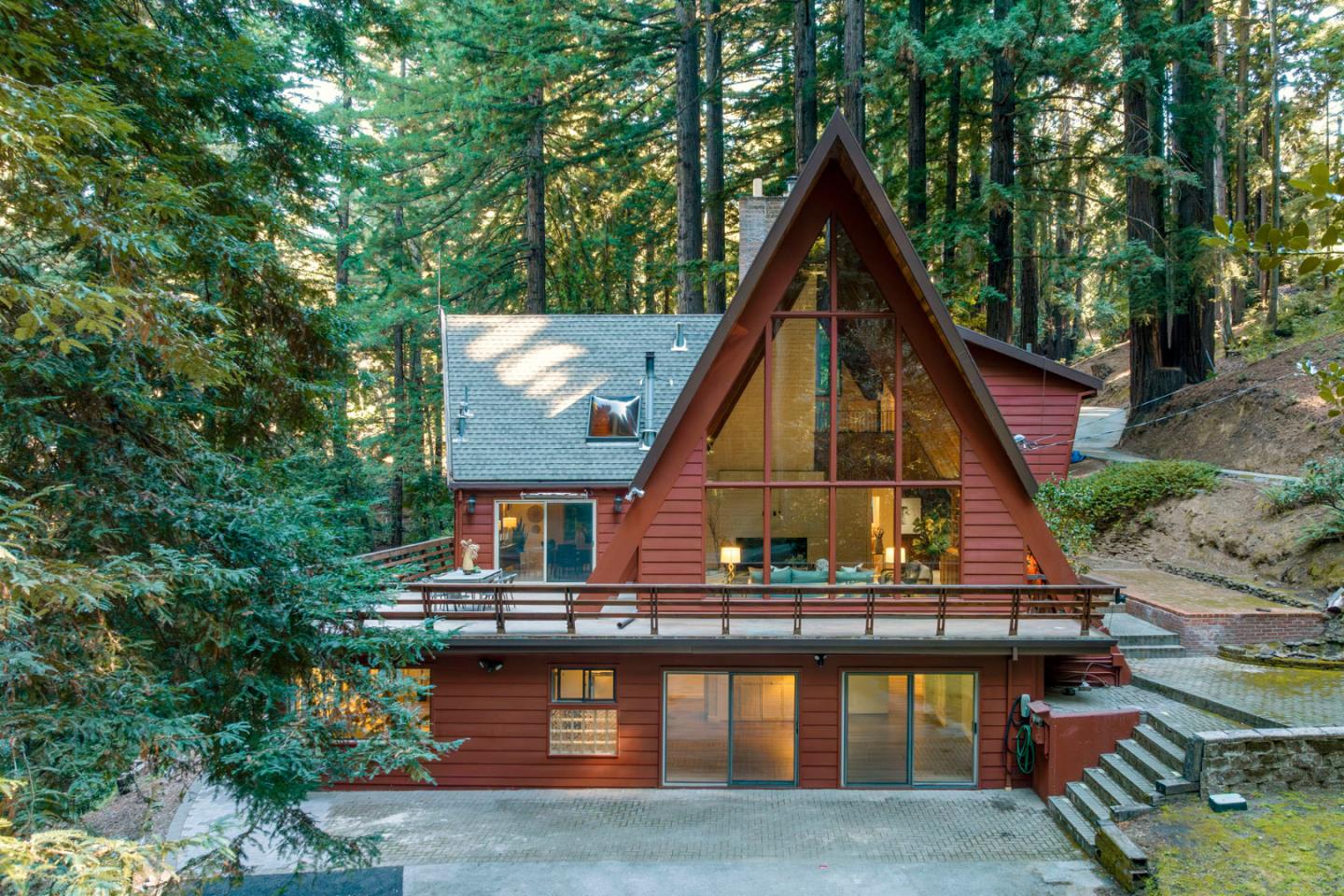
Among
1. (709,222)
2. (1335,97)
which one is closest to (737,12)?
(709,222)

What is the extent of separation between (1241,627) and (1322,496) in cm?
290

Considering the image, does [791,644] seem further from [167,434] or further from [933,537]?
[167,434]

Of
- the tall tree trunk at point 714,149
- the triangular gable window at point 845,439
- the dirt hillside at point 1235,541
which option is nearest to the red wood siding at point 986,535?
the triangular gable window at point 845,439

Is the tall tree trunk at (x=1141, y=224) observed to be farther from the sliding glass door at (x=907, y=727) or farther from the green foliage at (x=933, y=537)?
the sliding glass door at (x=907, y=727)

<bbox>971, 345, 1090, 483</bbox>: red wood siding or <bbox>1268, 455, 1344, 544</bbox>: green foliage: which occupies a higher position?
<bbox>971, 345, 1090, 483</bbox>: red wood siding

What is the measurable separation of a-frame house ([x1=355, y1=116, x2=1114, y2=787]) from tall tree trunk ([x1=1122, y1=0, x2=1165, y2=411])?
8.18 meters

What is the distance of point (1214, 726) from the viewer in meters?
8.38

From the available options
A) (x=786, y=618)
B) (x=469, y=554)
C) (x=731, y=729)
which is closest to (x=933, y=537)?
(x=786, y=618)

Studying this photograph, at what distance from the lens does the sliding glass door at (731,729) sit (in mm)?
9492

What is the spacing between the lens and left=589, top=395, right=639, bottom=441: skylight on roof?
13500 millimetres

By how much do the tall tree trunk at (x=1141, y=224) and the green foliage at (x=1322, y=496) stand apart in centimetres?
467

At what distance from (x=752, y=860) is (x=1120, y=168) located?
45.8ft

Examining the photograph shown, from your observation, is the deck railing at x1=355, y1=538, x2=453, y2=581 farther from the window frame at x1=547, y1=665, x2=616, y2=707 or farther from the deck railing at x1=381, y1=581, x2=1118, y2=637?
the window frame at x1=547, y1=665, x2=616, y2=707

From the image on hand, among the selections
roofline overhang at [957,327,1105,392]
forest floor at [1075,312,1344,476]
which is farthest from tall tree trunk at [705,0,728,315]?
forest floor at [1075,312,1344,476]
